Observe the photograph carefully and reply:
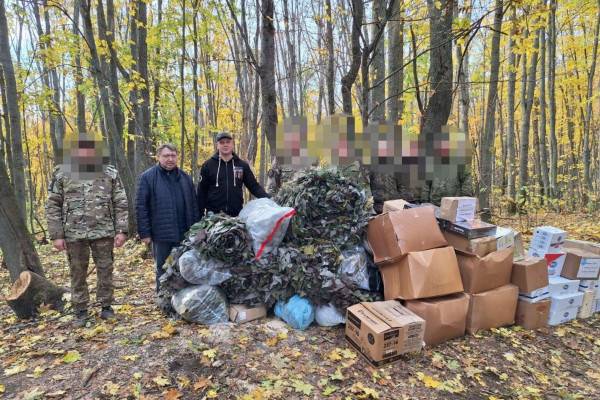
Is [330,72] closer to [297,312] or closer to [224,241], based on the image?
[224,241]

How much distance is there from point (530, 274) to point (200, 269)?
3.30 meters

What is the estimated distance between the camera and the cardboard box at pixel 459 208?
11.7 feet

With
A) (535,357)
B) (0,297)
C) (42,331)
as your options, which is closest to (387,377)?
(535,357)

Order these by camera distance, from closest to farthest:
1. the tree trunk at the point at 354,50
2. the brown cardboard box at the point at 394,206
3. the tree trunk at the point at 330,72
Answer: the brown cardboard box at the point at 394,206, the tree trunk at the point at 354,50, the tree trunk at the point at 330,72

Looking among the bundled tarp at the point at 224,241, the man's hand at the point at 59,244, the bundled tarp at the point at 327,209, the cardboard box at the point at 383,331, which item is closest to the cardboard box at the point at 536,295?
the cardboard box at the point at 383,331

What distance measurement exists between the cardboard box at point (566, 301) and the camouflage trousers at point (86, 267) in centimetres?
461

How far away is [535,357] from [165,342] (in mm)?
3311

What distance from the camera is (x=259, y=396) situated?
2.48 metres

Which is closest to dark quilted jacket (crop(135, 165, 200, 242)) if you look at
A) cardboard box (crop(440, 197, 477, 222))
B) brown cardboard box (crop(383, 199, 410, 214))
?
brown cardboard box (crop(383, 199, 410, 214))

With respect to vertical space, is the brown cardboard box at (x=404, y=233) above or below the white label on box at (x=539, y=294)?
above

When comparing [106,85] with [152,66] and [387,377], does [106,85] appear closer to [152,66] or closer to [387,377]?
[152,66]

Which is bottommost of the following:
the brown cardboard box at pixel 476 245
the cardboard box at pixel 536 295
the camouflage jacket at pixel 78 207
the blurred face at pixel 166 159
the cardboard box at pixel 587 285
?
the cardboard box at pixel 587 285

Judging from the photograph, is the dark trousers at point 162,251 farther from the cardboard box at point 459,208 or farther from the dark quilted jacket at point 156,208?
the cardboard box at point 459,208

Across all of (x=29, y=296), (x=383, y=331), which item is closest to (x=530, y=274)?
(x=383, y=331)
